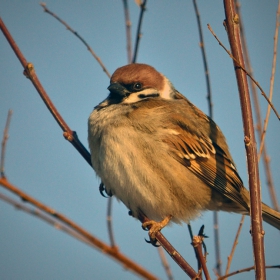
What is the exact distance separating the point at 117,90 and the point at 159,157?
844 mm

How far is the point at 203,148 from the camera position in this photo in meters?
4.30

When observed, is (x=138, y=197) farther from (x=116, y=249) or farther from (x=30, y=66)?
(x=116, y=249)

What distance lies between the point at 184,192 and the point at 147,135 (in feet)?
2.05

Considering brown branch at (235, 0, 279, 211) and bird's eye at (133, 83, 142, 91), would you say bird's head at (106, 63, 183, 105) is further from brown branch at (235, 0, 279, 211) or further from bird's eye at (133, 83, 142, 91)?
brown branch at (235, 0, 279, 211)

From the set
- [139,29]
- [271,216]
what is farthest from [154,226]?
[139,29]

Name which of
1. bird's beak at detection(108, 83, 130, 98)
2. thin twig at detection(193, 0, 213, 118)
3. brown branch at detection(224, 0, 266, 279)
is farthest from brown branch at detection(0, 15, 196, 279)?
thin twig at detection(193, 0, 213, 118)

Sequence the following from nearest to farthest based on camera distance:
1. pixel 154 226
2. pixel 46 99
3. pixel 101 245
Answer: pixel 101 245 → pixel 46 99 → pixel 154 226

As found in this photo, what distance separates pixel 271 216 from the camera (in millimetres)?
4117

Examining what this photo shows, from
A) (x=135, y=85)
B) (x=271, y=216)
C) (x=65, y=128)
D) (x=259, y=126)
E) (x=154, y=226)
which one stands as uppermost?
(x=135, y=85)

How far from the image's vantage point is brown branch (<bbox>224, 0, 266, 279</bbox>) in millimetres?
2545

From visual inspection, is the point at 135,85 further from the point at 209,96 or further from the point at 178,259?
the point at 178,259

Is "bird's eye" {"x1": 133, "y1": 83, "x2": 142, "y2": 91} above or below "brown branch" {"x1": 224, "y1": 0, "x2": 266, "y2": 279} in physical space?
above

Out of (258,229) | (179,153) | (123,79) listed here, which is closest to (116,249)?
(258,229)

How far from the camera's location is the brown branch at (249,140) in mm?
2545
